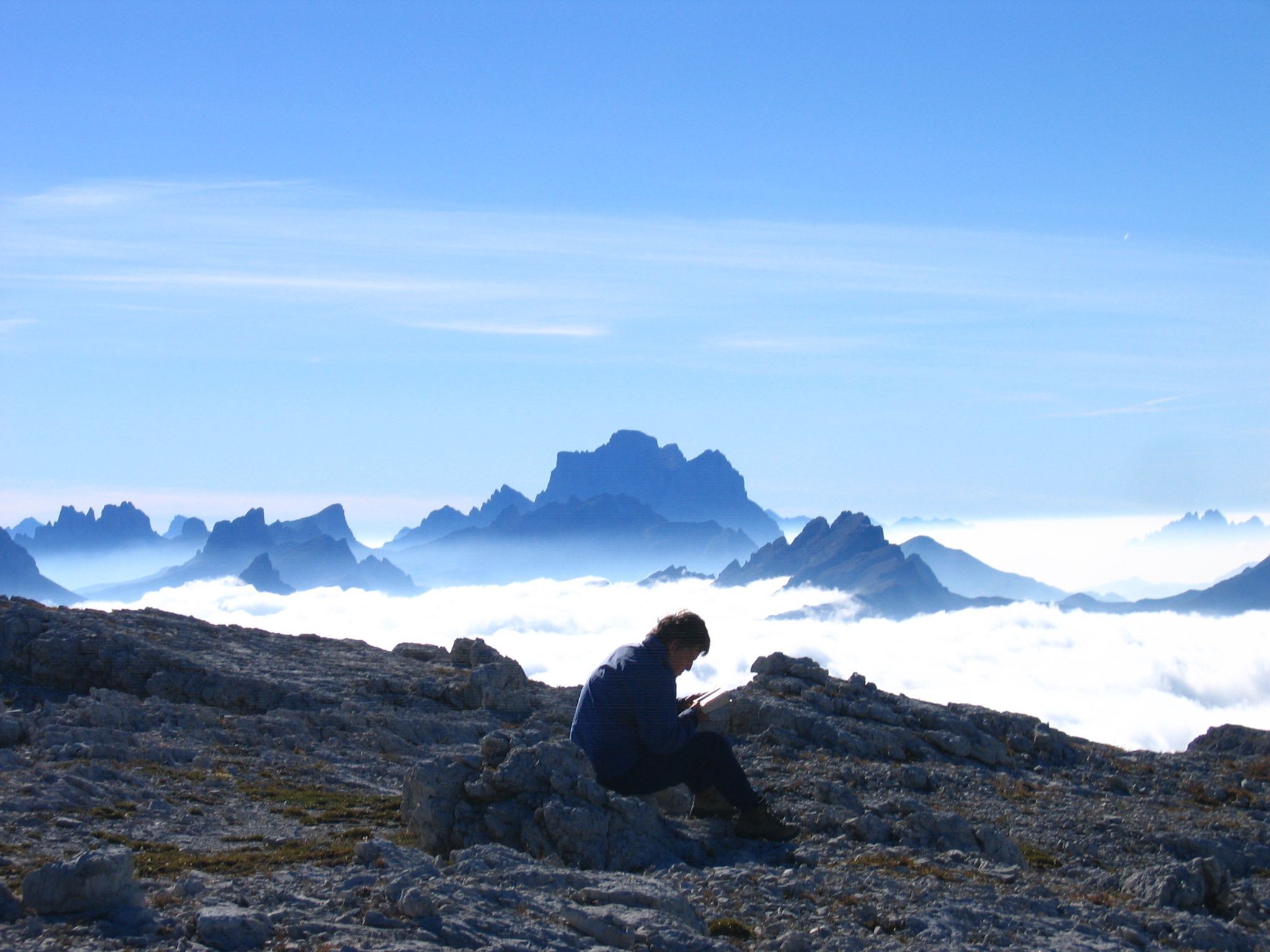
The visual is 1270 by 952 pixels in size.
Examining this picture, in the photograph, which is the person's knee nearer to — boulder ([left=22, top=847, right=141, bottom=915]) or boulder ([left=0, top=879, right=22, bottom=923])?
boulder ([left=22, top=847, right=141, bottom=915])

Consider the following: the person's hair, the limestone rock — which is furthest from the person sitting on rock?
the limestone rock

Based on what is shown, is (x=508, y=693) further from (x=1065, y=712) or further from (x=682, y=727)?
(x=1065, y=712)

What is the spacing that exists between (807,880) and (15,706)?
2086 centimetres

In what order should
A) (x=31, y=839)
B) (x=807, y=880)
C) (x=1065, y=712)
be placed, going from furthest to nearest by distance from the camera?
(x=1065, y=712)
(x=31, y=839)
(x=807, y=880)

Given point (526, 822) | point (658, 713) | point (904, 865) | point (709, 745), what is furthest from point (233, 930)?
point (904, 865)

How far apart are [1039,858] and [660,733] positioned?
7391mm

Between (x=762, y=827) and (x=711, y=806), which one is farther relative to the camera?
(x=711, y=806)

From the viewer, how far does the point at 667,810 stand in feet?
55.8

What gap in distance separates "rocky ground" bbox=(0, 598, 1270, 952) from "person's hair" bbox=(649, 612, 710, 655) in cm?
212

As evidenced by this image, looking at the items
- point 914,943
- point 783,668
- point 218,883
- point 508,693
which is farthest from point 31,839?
point 783,668

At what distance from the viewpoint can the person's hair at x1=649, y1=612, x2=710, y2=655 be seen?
1468cm

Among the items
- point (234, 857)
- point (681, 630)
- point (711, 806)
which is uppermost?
point (681, 630)

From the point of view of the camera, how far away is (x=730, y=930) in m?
11.4

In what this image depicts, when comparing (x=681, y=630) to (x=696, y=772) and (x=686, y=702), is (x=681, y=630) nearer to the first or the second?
(x=686, y=702)
